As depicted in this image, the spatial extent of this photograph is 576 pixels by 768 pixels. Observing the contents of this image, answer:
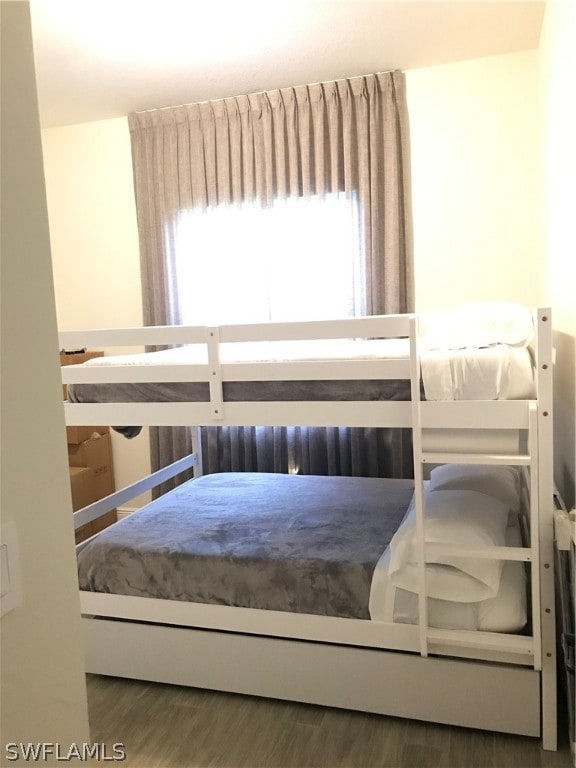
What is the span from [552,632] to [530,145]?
7.70 feet

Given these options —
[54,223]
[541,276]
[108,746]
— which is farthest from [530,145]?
[108,746]

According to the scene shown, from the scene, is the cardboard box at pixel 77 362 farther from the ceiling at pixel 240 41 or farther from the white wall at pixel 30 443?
the white wall at pixel 30 443

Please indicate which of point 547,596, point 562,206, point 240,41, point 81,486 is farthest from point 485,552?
point 81,486

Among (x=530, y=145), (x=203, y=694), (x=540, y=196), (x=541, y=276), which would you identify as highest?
(x=530, y=145)

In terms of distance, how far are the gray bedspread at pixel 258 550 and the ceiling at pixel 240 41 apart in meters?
1.99

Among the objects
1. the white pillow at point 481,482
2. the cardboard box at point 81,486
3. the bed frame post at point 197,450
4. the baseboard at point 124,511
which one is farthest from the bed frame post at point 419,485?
the baseboard at point 124,511

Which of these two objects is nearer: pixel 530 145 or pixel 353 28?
pixel 353 28

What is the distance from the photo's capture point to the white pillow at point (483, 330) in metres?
1.94

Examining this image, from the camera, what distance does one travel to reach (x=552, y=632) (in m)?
1.85

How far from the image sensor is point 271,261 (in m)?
3.57

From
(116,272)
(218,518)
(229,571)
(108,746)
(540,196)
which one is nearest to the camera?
(108,746)

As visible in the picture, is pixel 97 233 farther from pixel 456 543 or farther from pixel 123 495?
pixel 456 543

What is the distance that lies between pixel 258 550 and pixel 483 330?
1.05 meters

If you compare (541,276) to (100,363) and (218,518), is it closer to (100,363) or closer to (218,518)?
(218,518)
